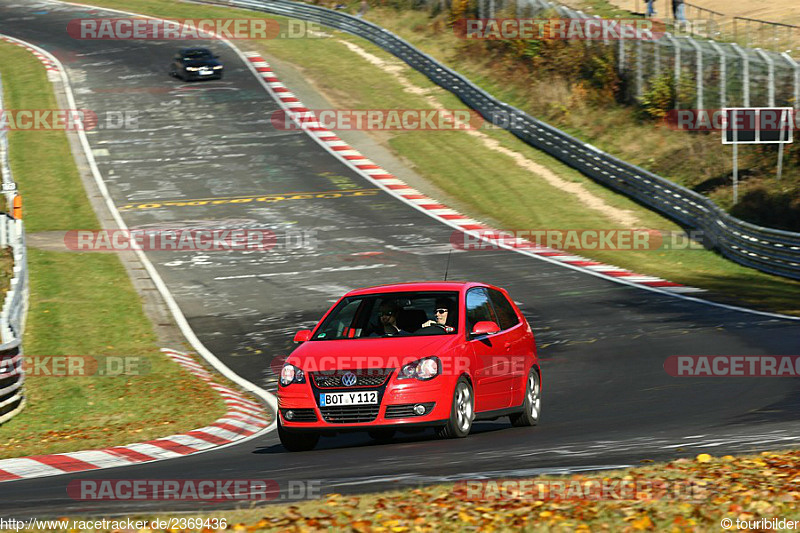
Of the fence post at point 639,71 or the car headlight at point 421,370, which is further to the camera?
the fence post at point 639,71

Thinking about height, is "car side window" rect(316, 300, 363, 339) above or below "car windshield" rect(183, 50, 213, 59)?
below

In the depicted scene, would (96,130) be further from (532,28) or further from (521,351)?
(521,351)

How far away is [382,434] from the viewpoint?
11078 millimetres

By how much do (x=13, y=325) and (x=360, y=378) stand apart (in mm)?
8155

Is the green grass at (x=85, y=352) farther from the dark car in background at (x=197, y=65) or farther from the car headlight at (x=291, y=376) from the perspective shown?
the dark car in background at (x=197, y=65)

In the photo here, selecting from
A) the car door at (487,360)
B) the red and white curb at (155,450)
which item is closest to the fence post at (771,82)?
the red and white curb at (155,450)

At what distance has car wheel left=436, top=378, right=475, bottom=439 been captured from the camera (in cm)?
1084

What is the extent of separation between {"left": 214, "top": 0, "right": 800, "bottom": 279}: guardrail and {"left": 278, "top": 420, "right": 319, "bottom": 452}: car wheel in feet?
58.2

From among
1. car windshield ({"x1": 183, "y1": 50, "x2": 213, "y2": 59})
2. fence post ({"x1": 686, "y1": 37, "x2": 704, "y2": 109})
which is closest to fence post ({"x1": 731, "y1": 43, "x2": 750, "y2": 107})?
fence post ({"x1": 686, "y1": 37, "x2": 704, "y2": 109})

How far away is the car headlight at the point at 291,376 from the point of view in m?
10.9

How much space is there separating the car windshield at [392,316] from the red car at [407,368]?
0.03 feet

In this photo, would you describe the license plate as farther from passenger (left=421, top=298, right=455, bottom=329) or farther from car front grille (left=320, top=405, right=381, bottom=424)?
passenger (left=421, top=298, right=455, bottom=329)

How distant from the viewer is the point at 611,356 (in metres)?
17.2

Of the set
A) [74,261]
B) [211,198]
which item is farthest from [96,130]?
[74,261]
